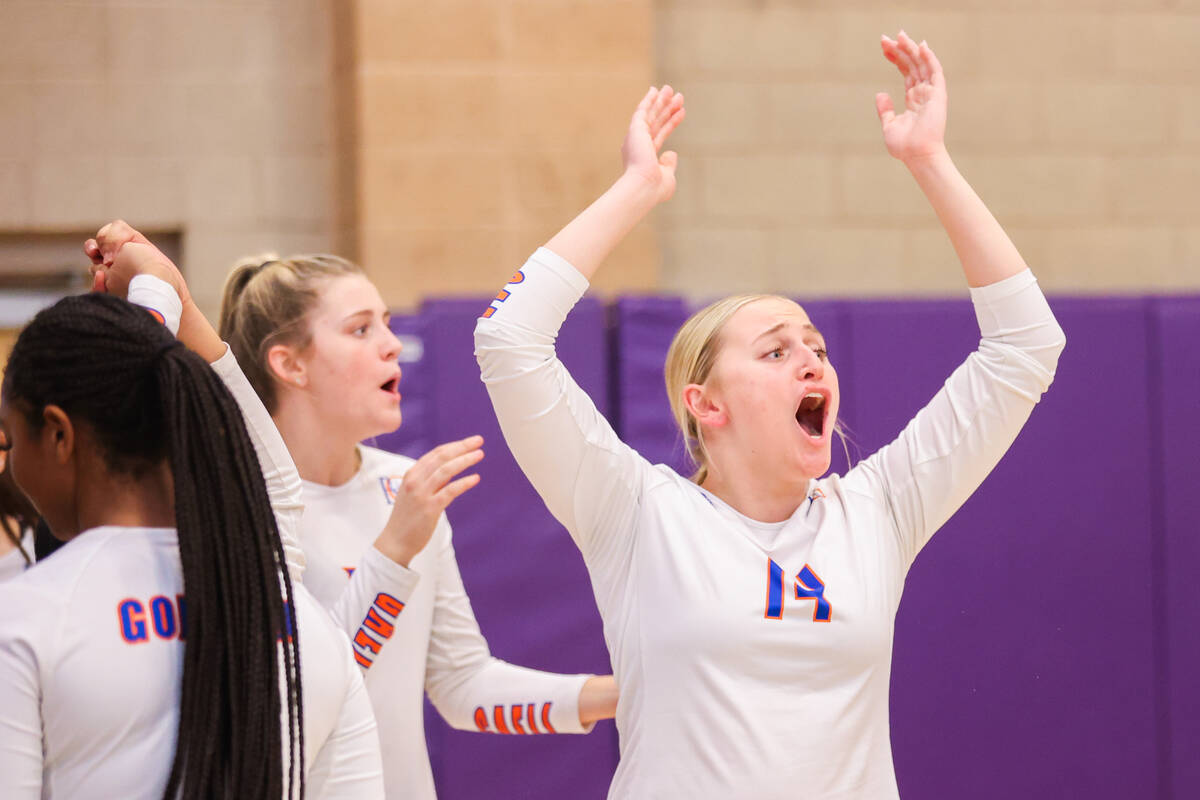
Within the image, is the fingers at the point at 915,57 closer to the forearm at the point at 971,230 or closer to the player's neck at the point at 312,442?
the forearm at the point at 971,230

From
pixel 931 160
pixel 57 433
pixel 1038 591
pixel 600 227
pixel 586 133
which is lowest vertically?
pixel 1038 591

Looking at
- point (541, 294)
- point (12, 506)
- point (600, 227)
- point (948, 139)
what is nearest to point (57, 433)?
point (541, 294)

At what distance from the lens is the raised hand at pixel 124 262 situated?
159cm

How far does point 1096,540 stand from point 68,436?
2.78 metres

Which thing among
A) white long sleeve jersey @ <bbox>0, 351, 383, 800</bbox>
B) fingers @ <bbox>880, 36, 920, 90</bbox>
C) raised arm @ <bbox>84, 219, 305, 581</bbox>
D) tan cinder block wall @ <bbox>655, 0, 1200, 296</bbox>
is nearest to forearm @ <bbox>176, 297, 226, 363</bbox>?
raised arm @ <bbox>84, 219, 305, 581</bbox>

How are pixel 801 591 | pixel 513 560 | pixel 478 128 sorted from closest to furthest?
1. pixel 801 591
2. pixel 513 560
3. pixel 478 128

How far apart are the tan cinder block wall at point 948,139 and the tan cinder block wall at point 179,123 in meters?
1.35

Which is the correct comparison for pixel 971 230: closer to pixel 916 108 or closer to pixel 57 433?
pixel 916 108

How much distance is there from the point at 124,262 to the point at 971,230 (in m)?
1.23

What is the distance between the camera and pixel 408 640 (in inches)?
90.0

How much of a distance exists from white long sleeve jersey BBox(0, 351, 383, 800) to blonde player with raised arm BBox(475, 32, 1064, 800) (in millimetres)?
664

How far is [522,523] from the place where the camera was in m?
3.28

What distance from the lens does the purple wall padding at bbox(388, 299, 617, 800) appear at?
10.6 feet

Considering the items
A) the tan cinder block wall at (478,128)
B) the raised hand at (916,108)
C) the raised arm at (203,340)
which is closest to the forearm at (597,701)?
the raised arm at (203,340)
